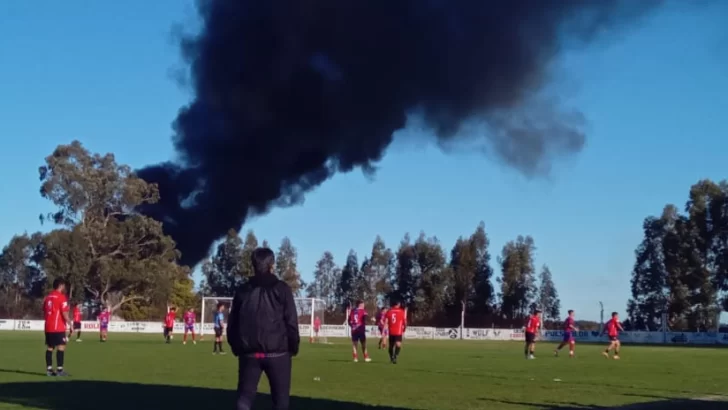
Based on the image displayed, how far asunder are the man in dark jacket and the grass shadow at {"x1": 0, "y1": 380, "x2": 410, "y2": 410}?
4939 mm

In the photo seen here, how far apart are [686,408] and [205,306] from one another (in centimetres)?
5436

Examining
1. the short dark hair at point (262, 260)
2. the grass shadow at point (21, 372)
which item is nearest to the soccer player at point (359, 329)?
the grass shadow at point (21, 372)

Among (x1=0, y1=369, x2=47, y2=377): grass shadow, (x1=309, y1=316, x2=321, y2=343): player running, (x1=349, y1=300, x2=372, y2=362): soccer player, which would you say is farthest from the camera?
(x1=309, y1=316, x2=321, y2=343): player running

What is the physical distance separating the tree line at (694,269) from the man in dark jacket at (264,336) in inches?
3628

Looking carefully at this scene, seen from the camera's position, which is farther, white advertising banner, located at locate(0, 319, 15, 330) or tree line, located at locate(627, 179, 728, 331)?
tree line, located at locate(627, 179, 728, 331)

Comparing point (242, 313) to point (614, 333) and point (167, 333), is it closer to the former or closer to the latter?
point (614, 333)

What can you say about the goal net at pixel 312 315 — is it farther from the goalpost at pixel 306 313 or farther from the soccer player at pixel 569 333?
the soccer player at pixel 569 333

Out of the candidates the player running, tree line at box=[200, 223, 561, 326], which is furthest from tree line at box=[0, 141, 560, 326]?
the player running

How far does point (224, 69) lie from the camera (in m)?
80.8

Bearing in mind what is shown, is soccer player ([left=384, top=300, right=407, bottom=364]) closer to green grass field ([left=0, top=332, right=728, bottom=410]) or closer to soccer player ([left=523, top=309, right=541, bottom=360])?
green grass field ([left=0, top=332, right=728, bottom=410])

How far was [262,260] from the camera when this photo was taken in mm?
8547

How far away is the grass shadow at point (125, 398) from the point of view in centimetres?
1328

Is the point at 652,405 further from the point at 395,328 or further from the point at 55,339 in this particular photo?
the point at 395,328

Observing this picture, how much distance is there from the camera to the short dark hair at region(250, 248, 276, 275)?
8500mm
